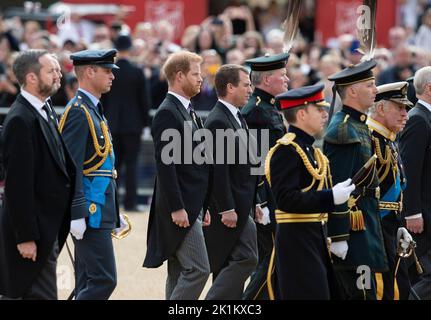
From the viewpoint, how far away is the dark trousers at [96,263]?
817 cm

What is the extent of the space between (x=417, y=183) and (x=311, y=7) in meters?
12.4

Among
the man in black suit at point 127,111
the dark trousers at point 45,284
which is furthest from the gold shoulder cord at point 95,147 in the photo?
the man in black suit at point 127,111

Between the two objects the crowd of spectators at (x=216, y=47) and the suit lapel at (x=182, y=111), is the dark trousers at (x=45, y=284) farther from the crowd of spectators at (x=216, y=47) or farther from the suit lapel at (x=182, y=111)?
the crowd of spectators at (x=216, y=47)

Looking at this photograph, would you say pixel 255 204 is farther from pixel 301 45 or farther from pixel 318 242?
pixel 301 45

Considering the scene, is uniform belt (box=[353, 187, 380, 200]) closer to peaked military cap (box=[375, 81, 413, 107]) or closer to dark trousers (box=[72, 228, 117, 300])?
peaked military cap (box=[375, 81, 413, 107])

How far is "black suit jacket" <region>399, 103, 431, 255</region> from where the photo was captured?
9.38 m

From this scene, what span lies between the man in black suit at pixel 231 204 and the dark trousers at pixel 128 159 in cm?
652

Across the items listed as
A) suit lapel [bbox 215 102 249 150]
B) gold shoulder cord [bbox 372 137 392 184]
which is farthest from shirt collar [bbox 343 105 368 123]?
suit lapel [bbox 215 102 249 150]

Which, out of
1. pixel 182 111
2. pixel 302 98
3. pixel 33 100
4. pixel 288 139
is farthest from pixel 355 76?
pixel 33 100

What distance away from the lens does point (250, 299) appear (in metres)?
9.14

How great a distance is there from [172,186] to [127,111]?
724 cm

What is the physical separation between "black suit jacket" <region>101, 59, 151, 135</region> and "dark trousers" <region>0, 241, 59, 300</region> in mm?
8060

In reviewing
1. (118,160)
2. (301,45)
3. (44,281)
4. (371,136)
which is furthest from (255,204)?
(301,45)

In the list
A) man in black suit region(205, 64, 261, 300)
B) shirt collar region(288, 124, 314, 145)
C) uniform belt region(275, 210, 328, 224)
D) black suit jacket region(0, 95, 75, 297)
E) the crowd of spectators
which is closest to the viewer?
black suit jacket region(0, 95, 75, 297)
